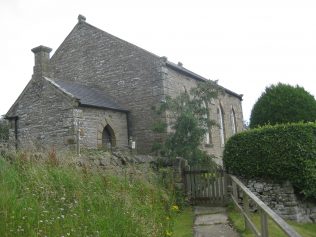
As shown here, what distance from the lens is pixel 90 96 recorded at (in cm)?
1972

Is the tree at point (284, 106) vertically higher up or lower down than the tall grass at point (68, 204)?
higher up

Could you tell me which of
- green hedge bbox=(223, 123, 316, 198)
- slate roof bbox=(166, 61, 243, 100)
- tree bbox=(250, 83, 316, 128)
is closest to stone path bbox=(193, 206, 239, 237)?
green hedge bbox=(223, 123, 316, 198)

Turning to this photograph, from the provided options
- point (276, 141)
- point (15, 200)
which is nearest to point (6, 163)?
point (15, 200)

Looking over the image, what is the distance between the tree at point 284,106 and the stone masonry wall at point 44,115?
Result: 28.8 feet

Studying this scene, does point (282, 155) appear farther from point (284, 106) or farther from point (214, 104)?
point (214, 104)

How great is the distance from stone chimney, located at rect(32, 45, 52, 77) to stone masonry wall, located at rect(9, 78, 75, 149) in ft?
1.48

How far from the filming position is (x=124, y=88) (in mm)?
21734

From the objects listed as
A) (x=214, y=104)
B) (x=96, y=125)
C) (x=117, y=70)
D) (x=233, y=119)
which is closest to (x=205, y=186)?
(x=96, y=125)

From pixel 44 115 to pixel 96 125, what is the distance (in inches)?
108

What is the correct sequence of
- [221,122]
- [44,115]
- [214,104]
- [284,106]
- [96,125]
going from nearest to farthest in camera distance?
[284,106] < [96,125] < [44,115] < [214,104] < [221,122]

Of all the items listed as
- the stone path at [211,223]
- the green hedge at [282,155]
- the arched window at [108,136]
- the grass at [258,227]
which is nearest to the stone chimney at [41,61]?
the arched window at [108,136]

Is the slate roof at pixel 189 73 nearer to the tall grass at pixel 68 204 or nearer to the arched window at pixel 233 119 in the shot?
the arched window at pixel 233 119

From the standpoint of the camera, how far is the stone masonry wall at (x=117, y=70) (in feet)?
67.1

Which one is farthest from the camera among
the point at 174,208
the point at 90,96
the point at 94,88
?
the point at 94,88
